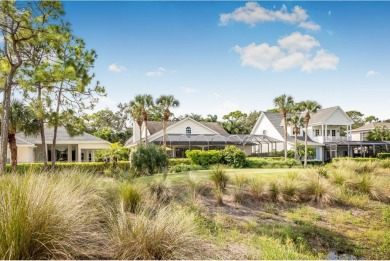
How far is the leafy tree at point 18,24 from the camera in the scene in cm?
1231

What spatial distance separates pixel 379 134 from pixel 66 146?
49.3 metres

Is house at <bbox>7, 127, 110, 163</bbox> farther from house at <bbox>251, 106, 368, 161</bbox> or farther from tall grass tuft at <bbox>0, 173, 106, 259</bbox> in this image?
tall grass tuft at <bbox>0, 173, 106, 259</bbox>

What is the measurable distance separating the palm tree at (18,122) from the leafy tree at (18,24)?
24.5 ft

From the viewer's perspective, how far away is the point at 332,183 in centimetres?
1471

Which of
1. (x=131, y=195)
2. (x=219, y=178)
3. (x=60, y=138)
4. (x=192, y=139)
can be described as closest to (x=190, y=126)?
(x=192, y=139)

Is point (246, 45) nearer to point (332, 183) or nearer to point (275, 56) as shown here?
point (275, 56)

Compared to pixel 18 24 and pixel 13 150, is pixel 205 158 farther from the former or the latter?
pixel 18 24

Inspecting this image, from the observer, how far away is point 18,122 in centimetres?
2106

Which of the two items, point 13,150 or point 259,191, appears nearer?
point 259,191

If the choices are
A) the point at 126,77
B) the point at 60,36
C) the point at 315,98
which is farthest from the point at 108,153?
the point at 315,98

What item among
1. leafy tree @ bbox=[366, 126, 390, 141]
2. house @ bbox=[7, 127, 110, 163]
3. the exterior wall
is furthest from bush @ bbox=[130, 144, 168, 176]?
leafy tree @ bbox=[366, 126, 390, 141]

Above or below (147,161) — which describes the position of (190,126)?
above

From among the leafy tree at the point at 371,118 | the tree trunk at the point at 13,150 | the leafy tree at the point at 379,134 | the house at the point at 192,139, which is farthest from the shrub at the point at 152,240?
the leafy tree at the point at 371,118

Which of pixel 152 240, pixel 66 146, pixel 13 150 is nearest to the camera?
pixel 152 240
